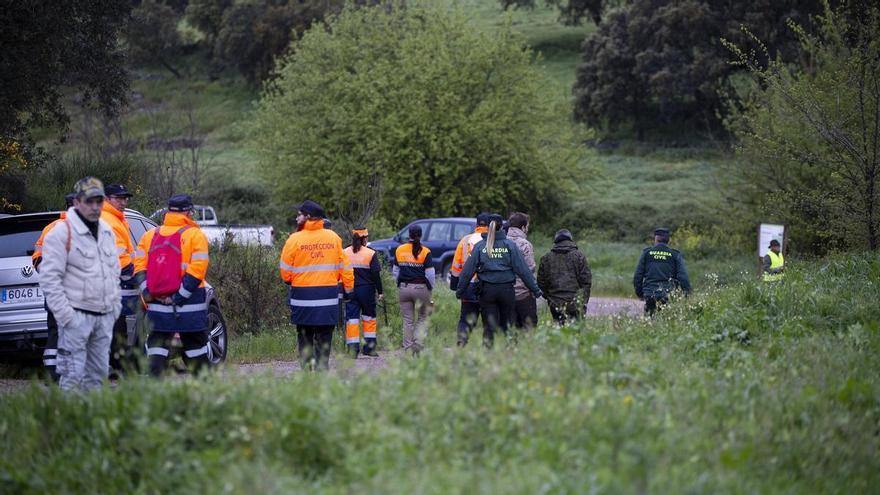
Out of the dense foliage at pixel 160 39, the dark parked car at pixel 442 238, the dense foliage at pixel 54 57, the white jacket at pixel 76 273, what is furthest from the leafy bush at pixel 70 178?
the dense foliage at pixel 160 39

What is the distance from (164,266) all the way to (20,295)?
278 cm

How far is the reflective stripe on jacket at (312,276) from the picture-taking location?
420 inches

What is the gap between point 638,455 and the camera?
562 cm

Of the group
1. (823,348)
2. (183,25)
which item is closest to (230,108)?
(183,25)

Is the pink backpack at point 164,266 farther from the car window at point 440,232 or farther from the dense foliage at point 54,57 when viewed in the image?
the car window at point 440,232

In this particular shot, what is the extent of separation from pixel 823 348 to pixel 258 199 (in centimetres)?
3568

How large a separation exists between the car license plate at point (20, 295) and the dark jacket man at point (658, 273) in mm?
8153

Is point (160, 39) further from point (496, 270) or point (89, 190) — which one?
point (89, 190)

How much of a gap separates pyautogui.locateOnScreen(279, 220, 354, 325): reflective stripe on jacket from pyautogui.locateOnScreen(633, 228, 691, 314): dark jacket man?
5.94 meters

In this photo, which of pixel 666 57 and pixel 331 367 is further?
pixel 666 57

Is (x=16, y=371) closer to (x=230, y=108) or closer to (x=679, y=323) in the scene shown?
(x=679, y=323)

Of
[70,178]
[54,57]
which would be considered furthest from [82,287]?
[70,178]

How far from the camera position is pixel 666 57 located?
53.7 meters

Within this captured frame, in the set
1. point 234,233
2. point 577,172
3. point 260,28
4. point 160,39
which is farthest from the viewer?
point 160,39
